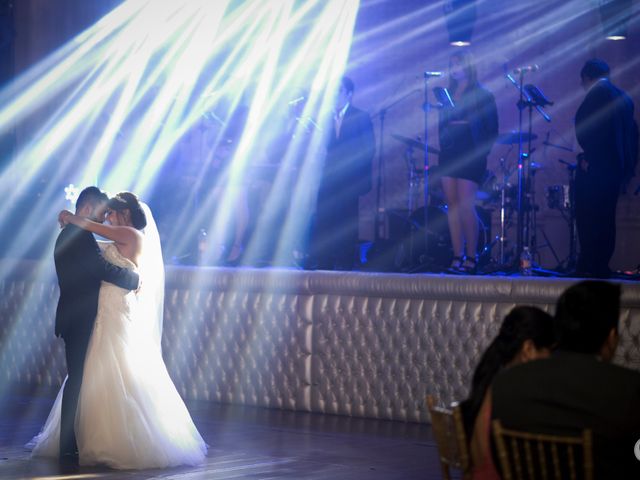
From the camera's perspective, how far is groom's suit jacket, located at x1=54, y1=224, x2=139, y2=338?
245 inches

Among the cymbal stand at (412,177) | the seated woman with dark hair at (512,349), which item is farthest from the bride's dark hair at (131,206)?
the cymbal stand at (412,177)

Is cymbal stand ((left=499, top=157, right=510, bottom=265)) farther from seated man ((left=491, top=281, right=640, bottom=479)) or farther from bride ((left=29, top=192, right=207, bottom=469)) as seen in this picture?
seated man ((left=491, top=281, right=640, bottom=479))

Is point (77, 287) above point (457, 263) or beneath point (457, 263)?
beneath

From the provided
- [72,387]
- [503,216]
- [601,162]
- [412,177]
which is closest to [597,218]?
[601,162]

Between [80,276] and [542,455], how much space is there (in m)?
3.87

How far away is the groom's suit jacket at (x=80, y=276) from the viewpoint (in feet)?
20.4

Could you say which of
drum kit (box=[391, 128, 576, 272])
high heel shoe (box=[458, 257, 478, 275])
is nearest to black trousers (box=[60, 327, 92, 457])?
high heel shoe (box=[458, 257, 478, 275])

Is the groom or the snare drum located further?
the snare drum

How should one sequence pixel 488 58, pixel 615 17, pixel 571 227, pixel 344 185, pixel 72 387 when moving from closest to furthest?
1. pixel 72 387
2. pixel 344 185
3. pixel 571 227
4. pixel 615 17
5. pixel 488 58

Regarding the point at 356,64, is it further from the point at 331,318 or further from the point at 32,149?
the point at 331,318

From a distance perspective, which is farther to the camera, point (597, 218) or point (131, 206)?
point (597, 218)

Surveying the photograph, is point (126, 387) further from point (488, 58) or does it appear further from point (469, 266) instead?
point (488, 58)

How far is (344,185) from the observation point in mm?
10031

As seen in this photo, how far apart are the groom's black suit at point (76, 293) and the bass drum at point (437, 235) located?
4.30 m
